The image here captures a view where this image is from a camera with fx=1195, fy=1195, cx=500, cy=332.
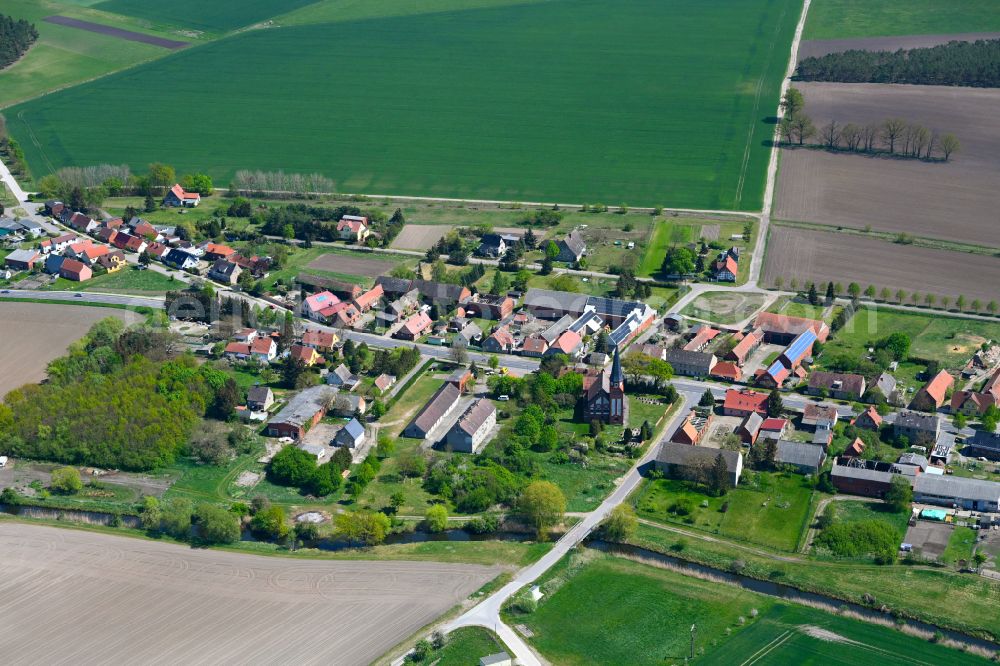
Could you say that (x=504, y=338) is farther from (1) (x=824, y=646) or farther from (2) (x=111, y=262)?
(1) (x=824, y=646)

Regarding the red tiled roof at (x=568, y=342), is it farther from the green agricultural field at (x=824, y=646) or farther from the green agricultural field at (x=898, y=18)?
the green agricultural field at (x=898, y=18)

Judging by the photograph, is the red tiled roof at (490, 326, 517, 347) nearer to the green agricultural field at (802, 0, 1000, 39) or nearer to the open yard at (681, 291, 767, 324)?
the open yard at (681, 291, 767, 324)

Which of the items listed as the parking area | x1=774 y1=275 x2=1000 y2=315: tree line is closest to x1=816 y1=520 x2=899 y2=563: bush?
the parking area

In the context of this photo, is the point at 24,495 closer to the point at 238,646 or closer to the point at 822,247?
the point at 238,646

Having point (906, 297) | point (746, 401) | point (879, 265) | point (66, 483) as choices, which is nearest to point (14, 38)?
point (66, 483)

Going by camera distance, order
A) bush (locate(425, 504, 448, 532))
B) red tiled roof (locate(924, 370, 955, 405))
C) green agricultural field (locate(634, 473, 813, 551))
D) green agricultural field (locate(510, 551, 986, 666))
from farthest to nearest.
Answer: red tiled roof (locate(924, 370, 955, 405)) < bush (locate(425, 504, 448, 532)) < green agricultural field (locate(634, 473, 813, 551)) < green agricultural field (locate(510, 551, 986, 666))

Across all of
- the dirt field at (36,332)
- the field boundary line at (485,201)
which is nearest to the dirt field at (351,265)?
the field boundary line at (485,201)
